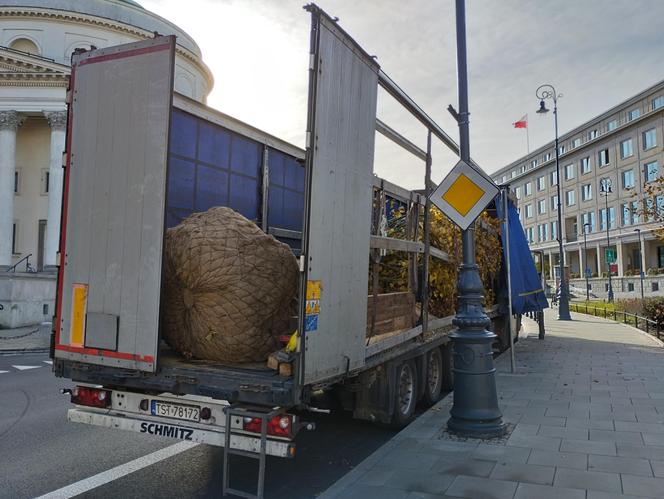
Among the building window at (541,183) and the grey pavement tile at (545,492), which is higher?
the building window at (541,183)

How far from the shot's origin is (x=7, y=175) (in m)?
31.2

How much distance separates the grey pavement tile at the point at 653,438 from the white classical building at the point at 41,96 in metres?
25.5

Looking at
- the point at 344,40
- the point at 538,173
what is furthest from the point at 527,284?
the point at 538,173

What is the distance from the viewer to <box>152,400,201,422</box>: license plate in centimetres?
437

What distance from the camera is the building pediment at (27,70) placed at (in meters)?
30.2

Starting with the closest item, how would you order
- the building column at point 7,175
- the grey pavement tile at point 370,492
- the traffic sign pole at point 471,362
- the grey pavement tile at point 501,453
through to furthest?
the grey pavement tile at point 370,492 → the grey pavement tile at point 501,453 → the traffic sign pole at point 471,362 → the building column at point 7,175

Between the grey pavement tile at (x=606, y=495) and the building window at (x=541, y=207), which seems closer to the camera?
the grey pavement tile at (x=606, y=495)

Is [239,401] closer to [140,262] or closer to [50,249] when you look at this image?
[140,262]

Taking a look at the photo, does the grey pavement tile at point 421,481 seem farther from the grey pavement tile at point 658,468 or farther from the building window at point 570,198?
the building window at point 570,198

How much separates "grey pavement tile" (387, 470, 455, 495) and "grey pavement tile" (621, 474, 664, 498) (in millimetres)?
1356

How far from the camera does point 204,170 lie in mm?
6590

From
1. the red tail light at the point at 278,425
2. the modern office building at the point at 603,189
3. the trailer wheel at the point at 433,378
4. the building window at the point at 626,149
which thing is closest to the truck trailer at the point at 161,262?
the red tail light at the point at 278,425

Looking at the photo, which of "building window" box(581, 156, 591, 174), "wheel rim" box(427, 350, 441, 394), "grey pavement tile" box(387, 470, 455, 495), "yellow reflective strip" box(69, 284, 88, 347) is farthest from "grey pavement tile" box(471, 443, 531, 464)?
"building window" box(581, 156, 591, 174)

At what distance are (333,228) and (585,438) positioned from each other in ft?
12.1
